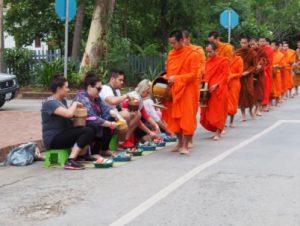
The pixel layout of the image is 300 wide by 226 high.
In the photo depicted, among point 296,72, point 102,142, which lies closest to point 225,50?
point 102,142

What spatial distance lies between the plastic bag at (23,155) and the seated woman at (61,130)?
666 mm

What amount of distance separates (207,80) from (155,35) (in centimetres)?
1813

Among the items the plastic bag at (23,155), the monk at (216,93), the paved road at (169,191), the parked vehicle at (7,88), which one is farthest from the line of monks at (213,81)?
the parked vehicle at (7,88)

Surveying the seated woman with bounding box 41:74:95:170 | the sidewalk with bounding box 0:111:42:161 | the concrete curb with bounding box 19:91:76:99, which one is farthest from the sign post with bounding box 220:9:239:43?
the seated woman with bounding box 41:74:95:170

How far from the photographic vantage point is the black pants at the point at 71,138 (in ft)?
29.5

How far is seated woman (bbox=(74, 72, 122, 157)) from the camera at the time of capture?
372 inches

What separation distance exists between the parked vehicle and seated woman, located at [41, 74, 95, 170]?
9169 millimetres

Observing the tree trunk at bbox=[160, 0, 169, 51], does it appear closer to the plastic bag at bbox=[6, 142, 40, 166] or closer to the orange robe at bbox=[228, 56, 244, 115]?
the orange robe at bbox=[228, 56, 244, 115]

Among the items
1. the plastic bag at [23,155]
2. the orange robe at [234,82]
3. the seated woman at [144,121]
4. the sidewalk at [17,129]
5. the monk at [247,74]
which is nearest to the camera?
the plastic bag at [23,155]

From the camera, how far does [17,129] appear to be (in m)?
12.7

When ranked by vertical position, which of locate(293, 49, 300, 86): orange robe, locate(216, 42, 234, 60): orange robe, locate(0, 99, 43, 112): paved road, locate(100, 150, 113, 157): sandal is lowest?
locate(100, 150, 113, 157): sandal

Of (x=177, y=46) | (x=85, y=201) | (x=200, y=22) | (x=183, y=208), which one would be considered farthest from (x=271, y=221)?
(x=200, y=22)

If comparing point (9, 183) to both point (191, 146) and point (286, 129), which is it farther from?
point (286, 129)

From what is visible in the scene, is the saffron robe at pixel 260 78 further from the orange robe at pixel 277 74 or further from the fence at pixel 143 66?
the fence at pixel 143 66
